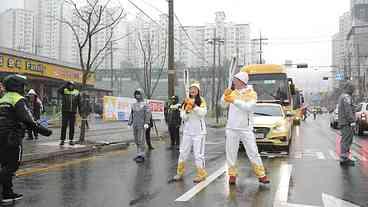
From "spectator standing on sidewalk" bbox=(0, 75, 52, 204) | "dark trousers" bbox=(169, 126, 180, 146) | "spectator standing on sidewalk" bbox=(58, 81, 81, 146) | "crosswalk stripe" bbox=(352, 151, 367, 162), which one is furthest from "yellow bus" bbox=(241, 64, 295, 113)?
"spectator standing on sidewalk" bbox=(0, 75, 52, 204)

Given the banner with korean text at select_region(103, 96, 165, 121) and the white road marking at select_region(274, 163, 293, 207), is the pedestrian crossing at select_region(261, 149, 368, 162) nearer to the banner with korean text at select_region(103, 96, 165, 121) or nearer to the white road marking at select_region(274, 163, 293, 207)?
the white road marking at select_region(274, 163, 293, 207)

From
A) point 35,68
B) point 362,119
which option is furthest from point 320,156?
point 35,68

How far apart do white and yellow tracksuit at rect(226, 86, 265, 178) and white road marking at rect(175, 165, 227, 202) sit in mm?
527

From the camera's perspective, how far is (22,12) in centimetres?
3048

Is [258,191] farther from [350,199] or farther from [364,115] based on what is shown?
[364,115]

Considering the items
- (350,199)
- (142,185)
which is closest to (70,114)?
(142,185)

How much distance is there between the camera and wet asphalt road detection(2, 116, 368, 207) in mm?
6758

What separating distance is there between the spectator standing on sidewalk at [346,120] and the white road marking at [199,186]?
3.17 m

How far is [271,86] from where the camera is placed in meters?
21.5

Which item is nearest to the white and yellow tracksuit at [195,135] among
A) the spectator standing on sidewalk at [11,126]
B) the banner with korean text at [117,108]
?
the spectator standing on sidewalk at [11,126]

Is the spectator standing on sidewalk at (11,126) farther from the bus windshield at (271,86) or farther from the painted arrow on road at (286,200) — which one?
the bus windshield at (271,86)

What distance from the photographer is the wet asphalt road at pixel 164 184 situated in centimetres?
676

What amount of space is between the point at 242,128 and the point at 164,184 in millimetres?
1675

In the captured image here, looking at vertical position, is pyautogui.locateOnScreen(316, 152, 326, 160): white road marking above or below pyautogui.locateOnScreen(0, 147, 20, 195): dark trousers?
below
